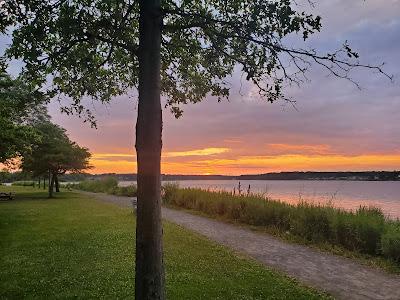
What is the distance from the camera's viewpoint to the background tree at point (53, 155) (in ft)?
122

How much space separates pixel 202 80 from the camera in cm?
855

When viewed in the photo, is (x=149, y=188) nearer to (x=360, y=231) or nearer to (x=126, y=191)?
(x=360, y=231)

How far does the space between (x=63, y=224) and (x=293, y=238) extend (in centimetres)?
1005

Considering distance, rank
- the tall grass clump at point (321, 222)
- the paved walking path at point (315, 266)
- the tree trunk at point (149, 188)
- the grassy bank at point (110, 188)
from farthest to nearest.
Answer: the grassy bank at point (110, 188)
the tall grass clump at point (321, 222)
the paved walking path at point (315, 266)
the tree trunk at point (149, 188)

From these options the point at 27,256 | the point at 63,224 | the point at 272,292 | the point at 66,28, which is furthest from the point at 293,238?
the point at 66,28

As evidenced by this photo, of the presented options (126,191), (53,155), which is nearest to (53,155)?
(53,155)

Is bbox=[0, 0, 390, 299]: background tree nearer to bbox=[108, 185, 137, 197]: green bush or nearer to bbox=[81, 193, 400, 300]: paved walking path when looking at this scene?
bbox=[81, 193, 400, 300]: paved walking path

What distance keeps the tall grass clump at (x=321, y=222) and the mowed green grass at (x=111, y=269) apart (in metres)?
3.80

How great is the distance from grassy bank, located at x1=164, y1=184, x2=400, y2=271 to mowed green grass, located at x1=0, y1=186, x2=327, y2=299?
3.72 m

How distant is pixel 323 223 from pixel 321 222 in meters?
0.10

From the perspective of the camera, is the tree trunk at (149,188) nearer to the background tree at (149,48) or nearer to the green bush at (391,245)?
the background tree at (149,48)

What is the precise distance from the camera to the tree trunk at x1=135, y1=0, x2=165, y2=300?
6.07 m

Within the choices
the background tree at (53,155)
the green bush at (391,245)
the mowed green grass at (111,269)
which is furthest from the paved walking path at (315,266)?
the background tree at (53,155)

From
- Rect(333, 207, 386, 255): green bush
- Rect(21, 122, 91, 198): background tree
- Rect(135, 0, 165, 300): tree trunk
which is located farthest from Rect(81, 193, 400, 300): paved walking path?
Rect(21, 122, 91, 198): background tree
